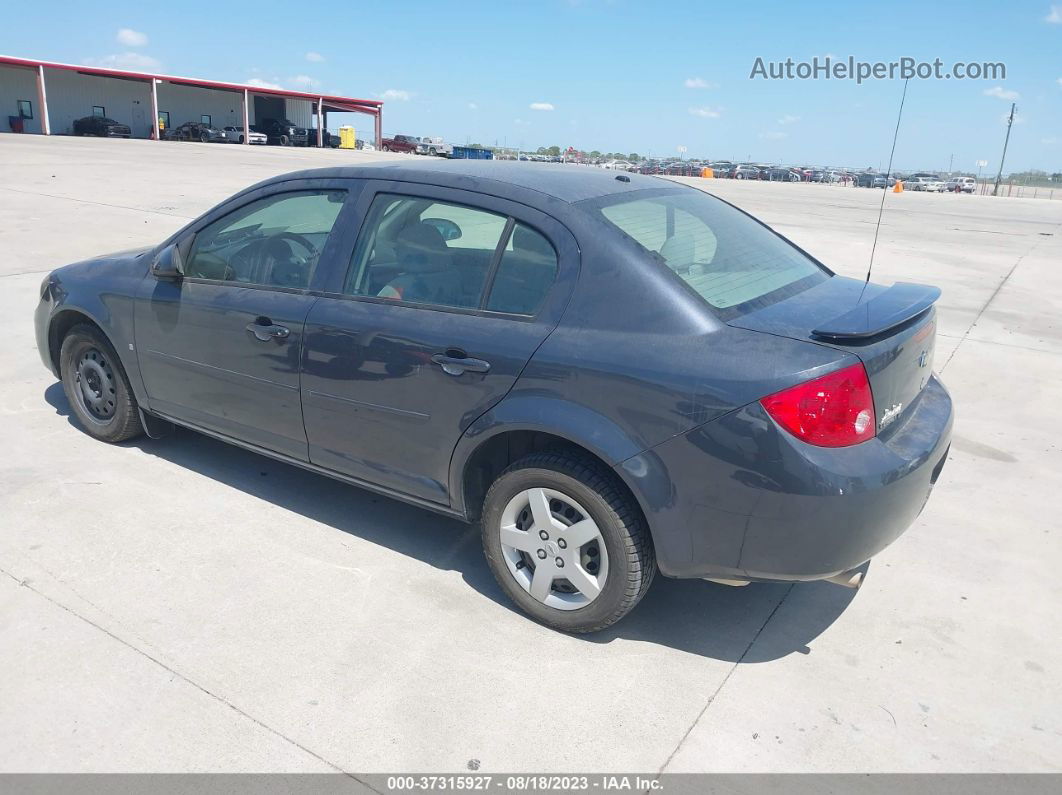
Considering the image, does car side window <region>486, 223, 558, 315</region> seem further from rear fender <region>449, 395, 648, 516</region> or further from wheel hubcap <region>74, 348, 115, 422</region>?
wheel hubcap <region>74, 348, 115, 422</region>

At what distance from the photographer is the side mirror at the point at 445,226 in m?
3.48

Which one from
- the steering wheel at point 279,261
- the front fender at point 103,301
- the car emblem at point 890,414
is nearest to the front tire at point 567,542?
the car emblem at point 890,414

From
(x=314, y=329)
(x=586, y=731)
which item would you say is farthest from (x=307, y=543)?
(x=586, y=731)

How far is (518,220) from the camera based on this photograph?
320 centimetres

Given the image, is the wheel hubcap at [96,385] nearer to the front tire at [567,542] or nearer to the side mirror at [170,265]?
the side mirror at [170,265]

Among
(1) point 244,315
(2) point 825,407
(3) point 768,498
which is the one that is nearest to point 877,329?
(2) point 825,407

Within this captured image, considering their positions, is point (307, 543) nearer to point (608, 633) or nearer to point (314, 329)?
point (314, 329)

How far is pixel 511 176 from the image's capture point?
344cm

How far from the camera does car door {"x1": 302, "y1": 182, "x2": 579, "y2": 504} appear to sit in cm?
310

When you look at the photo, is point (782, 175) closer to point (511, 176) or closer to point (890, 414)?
point (511, 176)

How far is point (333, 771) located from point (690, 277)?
6.74 ft

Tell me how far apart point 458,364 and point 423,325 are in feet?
0.84

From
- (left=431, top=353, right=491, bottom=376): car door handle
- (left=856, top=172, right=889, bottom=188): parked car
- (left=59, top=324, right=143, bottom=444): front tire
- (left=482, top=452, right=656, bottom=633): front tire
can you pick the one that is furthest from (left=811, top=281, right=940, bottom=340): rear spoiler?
(left=856, top=172, right=889, bottom=188): parked car

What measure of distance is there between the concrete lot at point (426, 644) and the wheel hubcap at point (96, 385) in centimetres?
22
